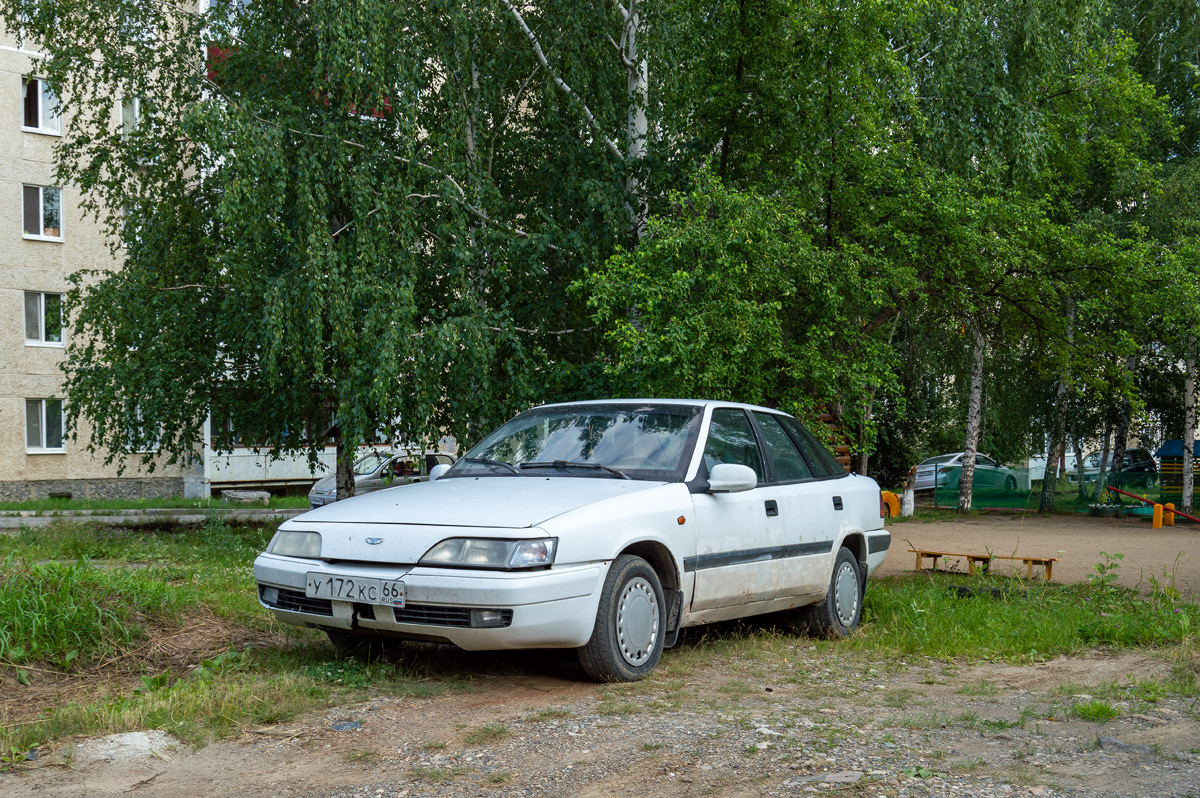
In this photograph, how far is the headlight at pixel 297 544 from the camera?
570 cm

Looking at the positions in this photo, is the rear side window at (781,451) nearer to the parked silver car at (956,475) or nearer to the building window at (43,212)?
the parked silver car at (956,475)


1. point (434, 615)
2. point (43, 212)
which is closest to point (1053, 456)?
point (434, 615)

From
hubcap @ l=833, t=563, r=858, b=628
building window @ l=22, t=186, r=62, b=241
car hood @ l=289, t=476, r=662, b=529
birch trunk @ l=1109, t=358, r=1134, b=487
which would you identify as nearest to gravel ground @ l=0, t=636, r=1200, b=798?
car hood @ l=289, t=476, r=662, b=529

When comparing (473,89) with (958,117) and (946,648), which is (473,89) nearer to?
(958,117)

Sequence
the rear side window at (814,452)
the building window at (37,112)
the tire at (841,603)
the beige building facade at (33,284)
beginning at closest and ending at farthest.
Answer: the tire at (841,603), the rear side window at (814,452), the beige building facade at (33,284), the building window at (37,112)

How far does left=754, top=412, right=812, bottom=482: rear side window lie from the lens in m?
7.37

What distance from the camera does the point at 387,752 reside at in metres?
4.35

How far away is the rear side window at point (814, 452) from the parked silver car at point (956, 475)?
23045 mm

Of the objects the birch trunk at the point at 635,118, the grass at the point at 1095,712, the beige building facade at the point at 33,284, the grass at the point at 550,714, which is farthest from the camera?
the beige building facade at the point at 33,284

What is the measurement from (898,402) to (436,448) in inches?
247

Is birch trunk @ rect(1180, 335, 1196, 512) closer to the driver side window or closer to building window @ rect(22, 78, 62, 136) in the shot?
the driver side window

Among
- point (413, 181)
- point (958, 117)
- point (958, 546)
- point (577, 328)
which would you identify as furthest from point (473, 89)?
point (958, 546)

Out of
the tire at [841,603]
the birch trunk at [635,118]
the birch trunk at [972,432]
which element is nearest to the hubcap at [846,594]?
the tire at [841,603]

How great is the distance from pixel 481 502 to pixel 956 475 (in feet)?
87.2
